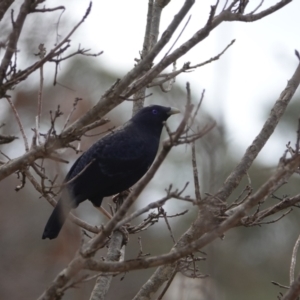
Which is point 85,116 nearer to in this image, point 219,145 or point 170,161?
point 219,145

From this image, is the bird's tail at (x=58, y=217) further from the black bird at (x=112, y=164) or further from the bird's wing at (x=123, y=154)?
the bird's wing at (x=123, y=154)

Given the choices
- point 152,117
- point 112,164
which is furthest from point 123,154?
point 152,117

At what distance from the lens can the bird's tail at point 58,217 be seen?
442 cm

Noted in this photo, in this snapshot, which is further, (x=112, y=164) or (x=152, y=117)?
(x=152, y=117)

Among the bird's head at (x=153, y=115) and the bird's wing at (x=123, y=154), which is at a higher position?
the bird's head at (x=153, y=115)

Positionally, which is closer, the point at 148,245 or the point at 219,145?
the point at 219,145

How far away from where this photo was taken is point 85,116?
10.3 ft

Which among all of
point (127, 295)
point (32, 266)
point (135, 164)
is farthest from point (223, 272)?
point (135, 164)

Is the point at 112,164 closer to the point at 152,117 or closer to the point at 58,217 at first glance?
the point at 152,117

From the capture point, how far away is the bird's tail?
14.5 feet

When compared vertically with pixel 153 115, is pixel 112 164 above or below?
below

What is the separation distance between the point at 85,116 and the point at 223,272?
14007 millimetres

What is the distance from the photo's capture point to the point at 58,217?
189 inches

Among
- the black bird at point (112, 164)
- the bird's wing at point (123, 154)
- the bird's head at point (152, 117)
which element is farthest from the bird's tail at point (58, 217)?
the bird's head at point (152, 117)
